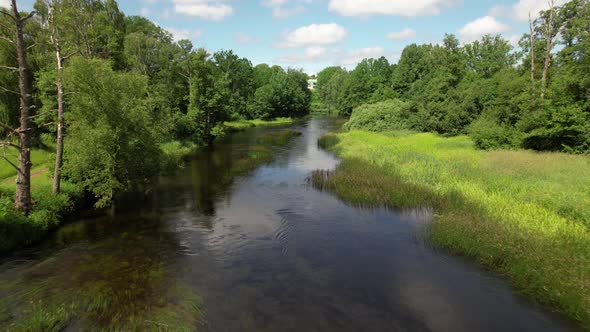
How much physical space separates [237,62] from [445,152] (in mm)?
72092

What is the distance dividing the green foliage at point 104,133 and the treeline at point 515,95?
34695 millimetres

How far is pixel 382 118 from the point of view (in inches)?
2488

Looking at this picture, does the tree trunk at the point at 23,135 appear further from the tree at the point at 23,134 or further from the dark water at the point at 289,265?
the dark water at the point at 289,265

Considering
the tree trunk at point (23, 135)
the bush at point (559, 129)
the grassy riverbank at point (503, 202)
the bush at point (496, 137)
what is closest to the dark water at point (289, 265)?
the grassy riverbank at point (503, 202)

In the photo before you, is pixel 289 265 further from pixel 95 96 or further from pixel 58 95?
pixel 58 95

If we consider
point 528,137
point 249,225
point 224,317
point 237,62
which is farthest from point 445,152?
point 237,62

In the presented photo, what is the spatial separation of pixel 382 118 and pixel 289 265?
52.4 m

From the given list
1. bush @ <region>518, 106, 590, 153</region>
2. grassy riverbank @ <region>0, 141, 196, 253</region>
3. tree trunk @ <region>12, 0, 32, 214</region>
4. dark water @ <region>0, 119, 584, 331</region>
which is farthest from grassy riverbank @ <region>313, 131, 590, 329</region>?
tree trunk @ <region>12, 0, 32, 214</region>

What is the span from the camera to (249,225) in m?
20.5

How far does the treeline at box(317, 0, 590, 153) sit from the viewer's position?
1238 inches

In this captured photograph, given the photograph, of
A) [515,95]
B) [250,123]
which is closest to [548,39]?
[515,95]

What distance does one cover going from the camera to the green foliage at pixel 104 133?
2034 centimetres

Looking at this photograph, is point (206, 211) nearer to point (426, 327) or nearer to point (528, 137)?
point (426, 327)

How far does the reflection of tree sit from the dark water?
0.40 ft
